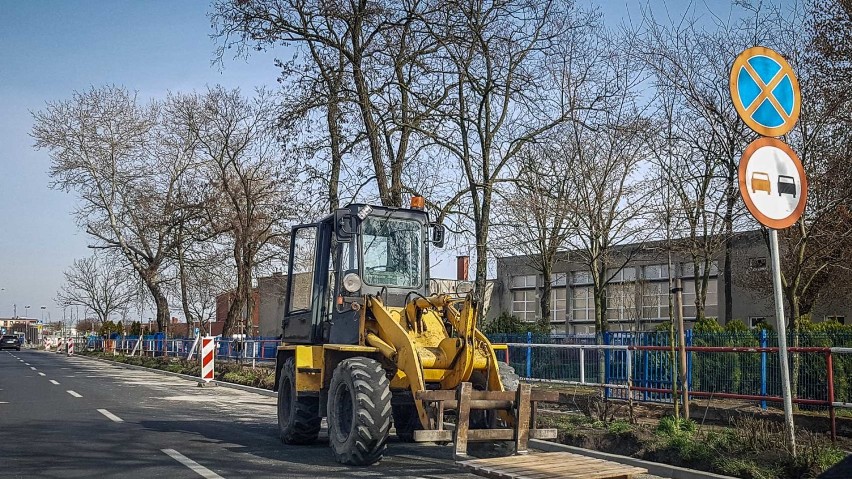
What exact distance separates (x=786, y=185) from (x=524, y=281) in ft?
151

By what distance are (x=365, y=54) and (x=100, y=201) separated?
94.6 feet

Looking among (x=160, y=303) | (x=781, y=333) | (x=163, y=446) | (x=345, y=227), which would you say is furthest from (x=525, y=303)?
(x=781, y=333)

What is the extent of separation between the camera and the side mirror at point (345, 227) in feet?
33.3

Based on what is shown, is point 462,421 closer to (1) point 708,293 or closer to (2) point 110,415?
(2) point 110,415

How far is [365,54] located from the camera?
21.4 metres

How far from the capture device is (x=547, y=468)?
7.42 meters

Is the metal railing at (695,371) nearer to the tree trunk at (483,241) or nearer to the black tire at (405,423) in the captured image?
the tree trunk at (483,241)

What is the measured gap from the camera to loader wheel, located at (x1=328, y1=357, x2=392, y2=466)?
8.90 m

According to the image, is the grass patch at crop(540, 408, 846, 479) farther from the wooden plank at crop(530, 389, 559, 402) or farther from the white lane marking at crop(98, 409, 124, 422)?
the white lane marking at crop(98, 409, 124, 422)

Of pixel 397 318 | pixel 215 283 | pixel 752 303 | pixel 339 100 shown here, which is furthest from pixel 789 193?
pixel 215 283

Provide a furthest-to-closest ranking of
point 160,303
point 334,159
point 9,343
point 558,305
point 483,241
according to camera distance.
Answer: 1. point 9,343
2. point 558,305
3. point 160,303
4. point 334,159
5. point 483,241

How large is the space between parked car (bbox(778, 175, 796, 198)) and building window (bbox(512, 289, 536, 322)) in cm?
4556

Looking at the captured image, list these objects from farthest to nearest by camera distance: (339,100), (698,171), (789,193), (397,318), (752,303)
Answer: (752,303) → (698,171) → (339,100) → (397,318) → (789,193)

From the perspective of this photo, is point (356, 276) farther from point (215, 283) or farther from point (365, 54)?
point (215, 283)
